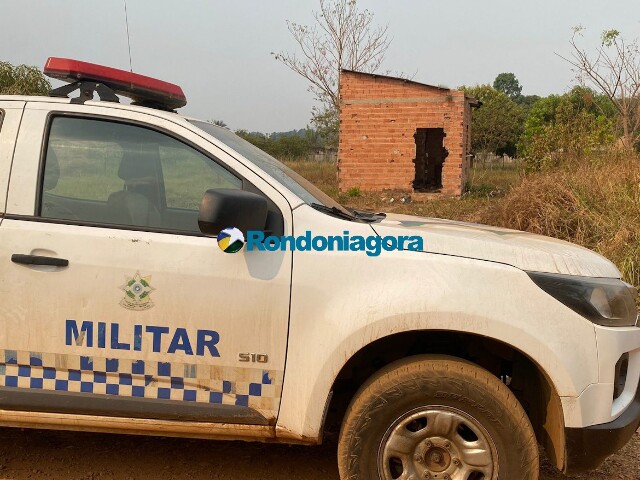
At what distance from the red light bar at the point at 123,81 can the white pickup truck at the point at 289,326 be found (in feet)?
1.38

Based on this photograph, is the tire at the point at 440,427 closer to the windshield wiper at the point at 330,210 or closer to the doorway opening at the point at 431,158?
the windshield wiper at the point at 330,210

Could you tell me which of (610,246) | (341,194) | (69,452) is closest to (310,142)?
(341,194)

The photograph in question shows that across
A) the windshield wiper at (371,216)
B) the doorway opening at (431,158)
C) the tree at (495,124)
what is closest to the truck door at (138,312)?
the windshield wiper at (371,216)

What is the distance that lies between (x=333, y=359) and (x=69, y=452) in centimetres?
181

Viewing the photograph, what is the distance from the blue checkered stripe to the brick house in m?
14.0

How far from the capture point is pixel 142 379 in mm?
Result: 2639

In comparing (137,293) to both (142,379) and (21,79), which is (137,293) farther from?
(21,79)

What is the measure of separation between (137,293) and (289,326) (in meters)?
0.66

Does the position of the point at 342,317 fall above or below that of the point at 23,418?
above

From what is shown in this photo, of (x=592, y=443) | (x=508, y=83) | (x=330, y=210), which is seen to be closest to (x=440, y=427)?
(x=592, y=443)

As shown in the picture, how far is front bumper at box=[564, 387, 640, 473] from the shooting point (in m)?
2.54

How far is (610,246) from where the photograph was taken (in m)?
7.33

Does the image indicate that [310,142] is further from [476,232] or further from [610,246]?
[476,232]

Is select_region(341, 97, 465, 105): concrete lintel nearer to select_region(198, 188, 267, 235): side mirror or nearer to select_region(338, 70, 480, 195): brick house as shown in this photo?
select_region(338, 70, 480, 195): brick house
